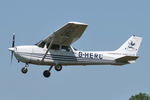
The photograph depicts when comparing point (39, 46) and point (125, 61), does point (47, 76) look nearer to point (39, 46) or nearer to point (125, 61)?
point (39, 46)

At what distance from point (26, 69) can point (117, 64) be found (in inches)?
225

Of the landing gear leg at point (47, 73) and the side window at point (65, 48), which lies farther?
the landing gear leg at point (47, 73)

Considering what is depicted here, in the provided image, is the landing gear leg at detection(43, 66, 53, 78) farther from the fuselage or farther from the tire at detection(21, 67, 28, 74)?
the tire at detection(21, 67, 28, 74)

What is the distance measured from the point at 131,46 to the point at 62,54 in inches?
223

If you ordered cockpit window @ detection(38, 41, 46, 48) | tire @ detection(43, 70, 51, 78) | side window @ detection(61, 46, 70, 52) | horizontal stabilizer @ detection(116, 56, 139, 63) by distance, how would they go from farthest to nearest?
tire @ detection(43, 70, 51, 78) < horizontal stabilizer @ detection(116, 56, 139, 63) < side window @ detection(61, 46, 70, 52) < cockpit window @ detection(38, 41, 46, 48)

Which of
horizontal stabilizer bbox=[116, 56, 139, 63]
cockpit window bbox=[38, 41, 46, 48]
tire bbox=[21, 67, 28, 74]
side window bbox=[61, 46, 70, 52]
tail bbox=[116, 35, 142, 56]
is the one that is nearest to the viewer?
tire bbox=[21, 67, 28, 74]

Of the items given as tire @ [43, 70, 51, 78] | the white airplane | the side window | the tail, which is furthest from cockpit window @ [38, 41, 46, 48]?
the tail

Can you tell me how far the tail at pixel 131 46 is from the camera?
4197cm

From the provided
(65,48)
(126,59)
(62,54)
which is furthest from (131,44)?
(62,54)

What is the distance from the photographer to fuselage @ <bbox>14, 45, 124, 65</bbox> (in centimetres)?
3788

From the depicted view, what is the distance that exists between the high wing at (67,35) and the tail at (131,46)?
4.51 metres

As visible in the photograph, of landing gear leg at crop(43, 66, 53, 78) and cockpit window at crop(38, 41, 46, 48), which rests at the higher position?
cockpit window at crop(38, 41, 46, 48)

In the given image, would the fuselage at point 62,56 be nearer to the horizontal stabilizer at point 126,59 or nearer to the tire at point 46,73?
the horizontal stabilizer at point 126,59

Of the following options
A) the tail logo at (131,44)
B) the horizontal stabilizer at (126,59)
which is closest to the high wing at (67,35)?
the horizontal stabilizer at (126,59)
